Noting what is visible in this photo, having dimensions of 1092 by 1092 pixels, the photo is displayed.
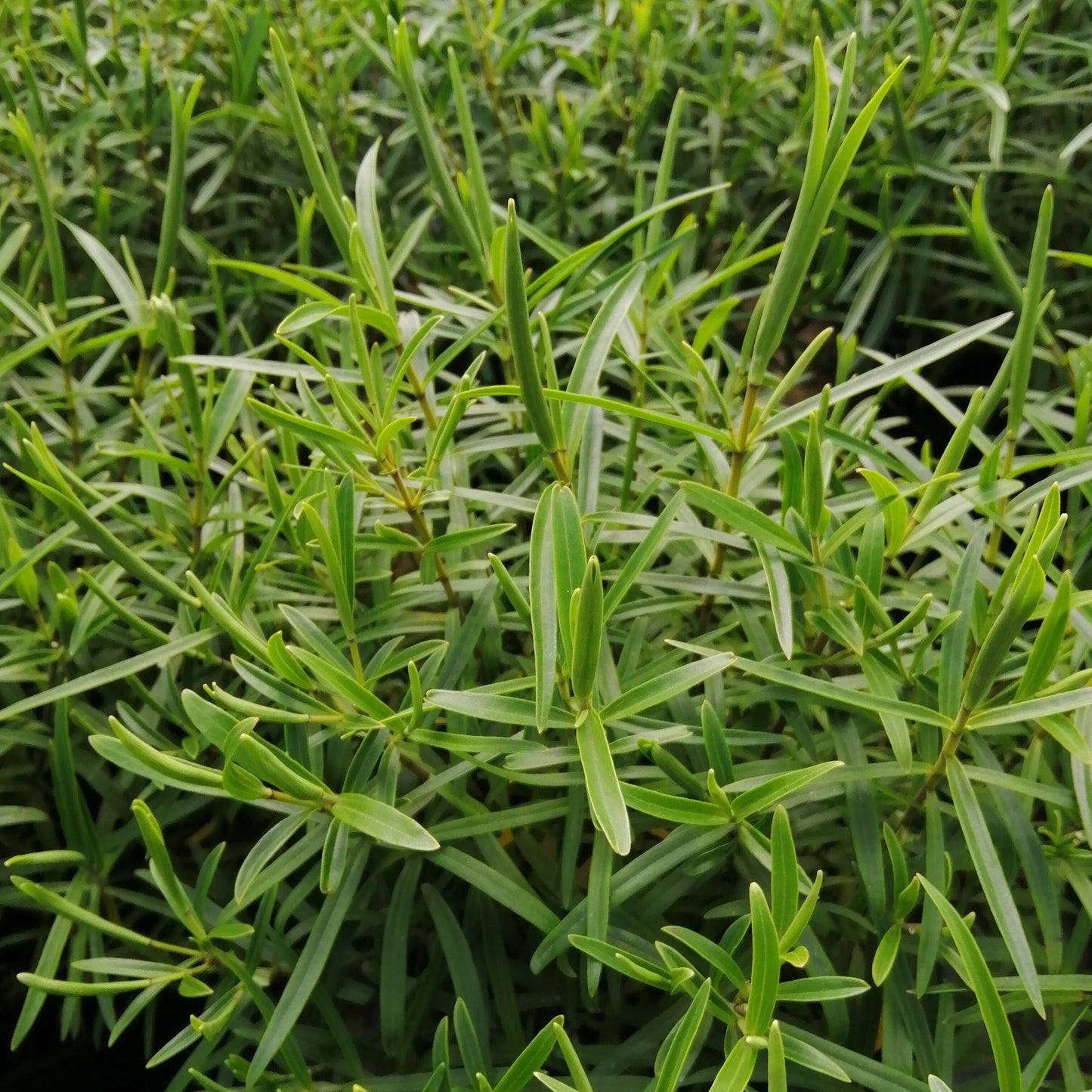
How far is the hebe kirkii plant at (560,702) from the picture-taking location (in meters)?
0.36

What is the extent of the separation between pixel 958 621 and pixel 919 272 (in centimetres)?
55

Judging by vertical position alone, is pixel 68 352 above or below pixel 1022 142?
above

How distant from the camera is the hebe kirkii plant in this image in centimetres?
36

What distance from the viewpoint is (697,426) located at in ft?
1.25

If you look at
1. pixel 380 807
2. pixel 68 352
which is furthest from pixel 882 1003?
pixel 68 352

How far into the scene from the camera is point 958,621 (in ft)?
1.24

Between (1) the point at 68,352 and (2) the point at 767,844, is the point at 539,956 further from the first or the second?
(1) the point at 68,352

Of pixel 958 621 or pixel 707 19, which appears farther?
pixel 707 19

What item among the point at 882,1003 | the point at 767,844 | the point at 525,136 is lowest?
the point at 882,1003

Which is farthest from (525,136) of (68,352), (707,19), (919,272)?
(68,352)

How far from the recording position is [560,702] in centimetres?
38

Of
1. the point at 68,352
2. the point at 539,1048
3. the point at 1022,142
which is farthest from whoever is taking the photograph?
the point at 1022,142

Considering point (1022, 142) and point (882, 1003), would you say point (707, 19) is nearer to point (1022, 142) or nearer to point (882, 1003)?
point (1022, 142)

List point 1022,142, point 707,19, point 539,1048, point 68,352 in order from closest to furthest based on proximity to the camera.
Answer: point 539,1048, point 68,352, point 1022,142, point 707,19
